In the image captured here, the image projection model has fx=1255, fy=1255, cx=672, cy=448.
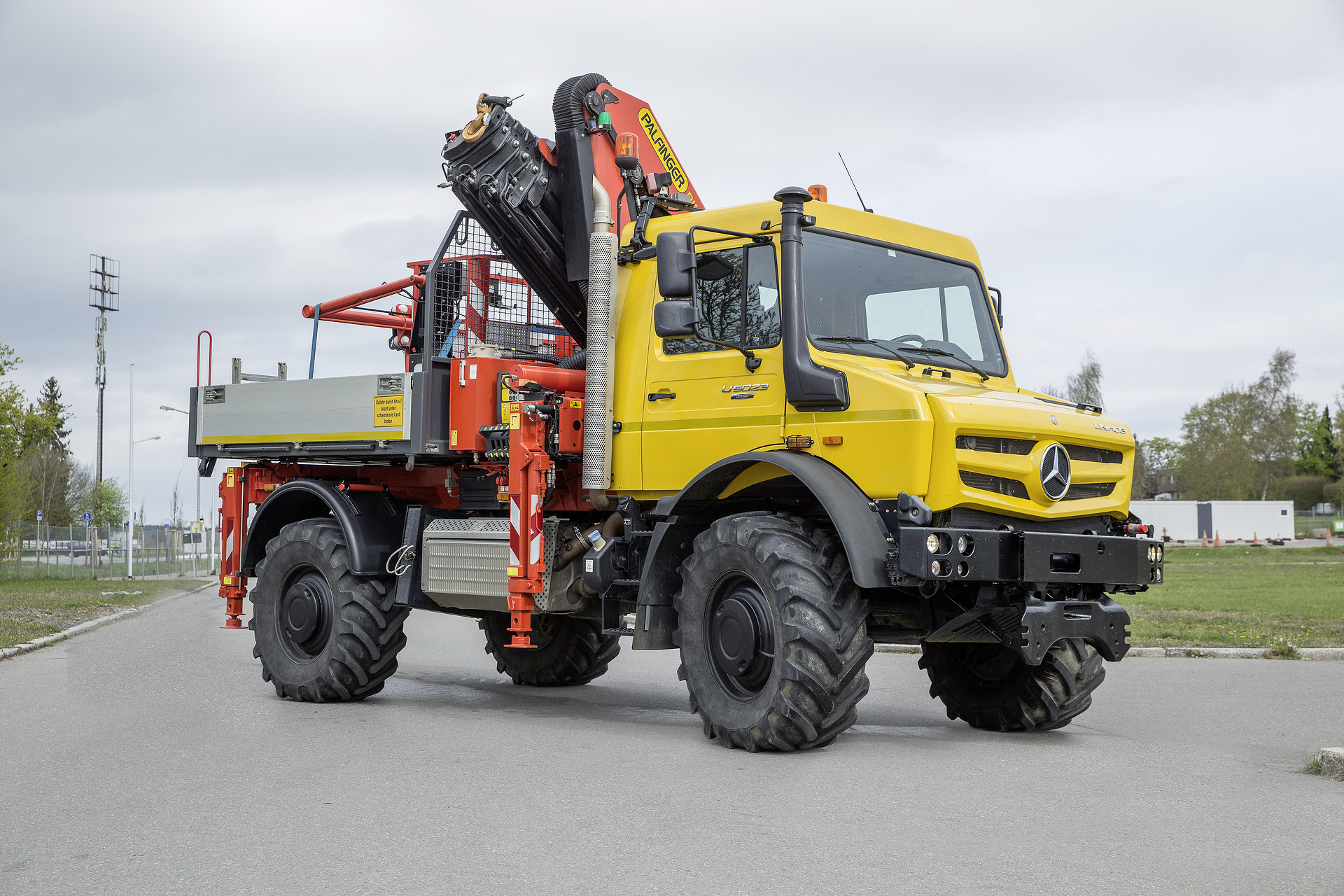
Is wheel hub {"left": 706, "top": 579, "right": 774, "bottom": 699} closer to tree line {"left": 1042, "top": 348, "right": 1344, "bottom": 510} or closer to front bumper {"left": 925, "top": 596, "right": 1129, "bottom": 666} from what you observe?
front bumper {"left": 925, "top": 596, "right": 1129, "bottom": 666}

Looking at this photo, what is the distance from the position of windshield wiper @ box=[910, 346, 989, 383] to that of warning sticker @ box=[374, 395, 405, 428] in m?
4.06

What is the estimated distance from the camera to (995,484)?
7.39m

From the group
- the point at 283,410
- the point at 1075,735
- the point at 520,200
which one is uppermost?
the point at 520,200

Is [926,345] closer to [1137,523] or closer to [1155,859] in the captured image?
[1137,523]

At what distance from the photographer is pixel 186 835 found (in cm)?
546

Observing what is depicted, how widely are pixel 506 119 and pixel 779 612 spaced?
461 centimetres

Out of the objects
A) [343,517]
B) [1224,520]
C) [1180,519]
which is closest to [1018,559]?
[343,517]

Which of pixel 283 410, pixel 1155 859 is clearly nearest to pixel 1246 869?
pixel 1155 859

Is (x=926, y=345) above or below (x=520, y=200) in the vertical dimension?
below

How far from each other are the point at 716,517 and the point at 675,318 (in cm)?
150

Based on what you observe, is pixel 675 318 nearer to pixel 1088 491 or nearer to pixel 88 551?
pixel 1088 491

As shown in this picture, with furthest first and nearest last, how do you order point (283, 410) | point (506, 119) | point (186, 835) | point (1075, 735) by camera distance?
point (283, 410) < point (506, 119) < point (1075, 735) < point (186, 835)

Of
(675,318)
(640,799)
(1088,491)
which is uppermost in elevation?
(675,318)

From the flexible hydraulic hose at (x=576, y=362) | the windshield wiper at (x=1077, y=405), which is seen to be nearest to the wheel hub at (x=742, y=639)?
the windshield wiper at (x=1077, y=405)
